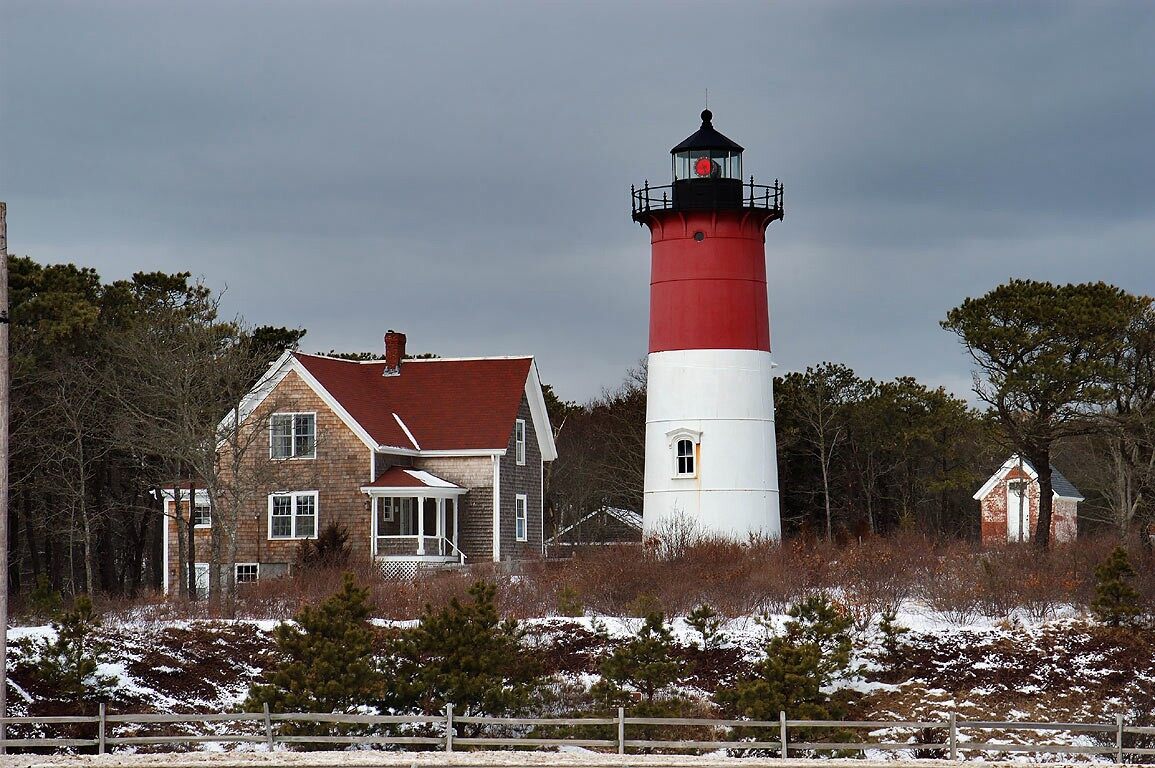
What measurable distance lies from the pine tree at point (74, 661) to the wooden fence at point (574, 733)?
109 cm

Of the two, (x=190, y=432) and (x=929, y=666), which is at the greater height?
(x=190, y=432)

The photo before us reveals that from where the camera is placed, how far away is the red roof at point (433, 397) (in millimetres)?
41125

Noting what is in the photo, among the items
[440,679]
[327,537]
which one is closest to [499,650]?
[440,679]

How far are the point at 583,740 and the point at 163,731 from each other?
19.5 feet

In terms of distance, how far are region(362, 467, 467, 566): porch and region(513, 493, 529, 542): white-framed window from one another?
2.03 metres

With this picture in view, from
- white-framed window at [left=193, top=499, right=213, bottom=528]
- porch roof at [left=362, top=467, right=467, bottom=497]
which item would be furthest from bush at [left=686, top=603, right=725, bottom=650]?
white-framed window at [left=193, top=499, right=213, bottom=528]

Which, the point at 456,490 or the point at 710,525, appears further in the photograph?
the point at 456,490

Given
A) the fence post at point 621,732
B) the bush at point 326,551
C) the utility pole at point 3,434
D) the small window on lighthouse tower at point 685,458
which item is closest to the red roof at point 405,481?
the bush at point 326,551

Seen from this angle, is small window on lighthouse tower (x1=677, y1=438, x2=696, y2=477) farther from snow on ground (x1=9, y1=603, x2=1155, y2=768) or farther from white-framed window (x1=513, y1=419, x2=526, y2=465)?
snow on ground (x1=9, y1=603, x2=1155, y2=768)

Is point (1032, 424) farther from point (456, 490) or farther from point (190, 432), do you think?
point (190, 432)

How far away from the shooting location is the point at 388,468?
40.8 meters

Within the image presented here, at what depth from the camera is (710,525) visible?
36250mm

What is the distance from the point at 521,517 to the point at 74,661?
20.6 meters

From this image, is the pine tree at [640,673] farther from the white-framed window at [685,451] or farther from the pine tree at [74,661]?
the white-framed window at [685,451]
